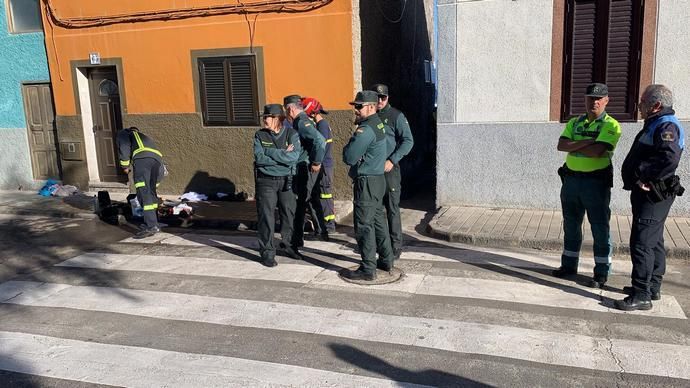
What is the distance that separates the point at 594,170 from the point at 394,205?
7.04 ft

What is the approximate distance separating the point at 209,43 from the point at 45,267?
5.50m

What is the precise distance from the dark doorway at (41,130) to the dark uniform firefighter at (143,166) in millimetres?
5461

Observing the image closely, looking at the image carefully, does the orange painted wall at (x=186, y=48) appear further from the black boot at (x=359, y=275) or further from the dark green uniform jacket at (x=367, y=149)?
the black boot at (x=359, y=275)

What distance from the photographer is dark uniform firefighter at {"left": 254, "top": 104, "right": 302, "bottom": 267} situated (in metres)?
6.46

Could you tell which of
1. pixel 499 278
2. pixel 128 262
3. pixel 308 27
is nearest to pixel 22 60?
pixel 308 27

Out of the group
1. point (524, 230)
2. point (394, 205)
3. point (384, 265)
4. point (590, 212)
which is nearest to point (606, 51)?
point (524, 230)

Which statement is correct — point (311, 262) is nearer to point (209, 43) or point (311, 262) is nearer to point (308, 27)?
point (308, 27)

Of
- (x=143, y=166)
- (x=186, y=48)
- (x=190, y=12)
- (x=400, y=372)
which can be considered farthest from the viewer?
(x=186, y=48)

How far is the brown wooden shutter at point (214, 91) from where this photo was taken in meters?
10.8

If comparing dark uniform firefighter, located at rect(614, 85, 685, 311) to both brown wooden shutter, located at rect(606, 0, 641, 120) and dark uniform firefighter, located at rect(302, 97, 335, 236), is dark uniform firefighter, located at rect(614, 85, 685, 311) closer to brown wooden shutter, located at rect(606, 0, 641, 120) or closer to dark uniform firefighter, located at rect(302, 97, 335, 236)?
brown wooden shutter, located at rect(606, 0, 641, 120)

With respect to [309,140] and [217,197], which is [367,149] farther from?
[217,197]

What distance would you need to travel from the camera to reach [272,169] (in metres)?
6.52

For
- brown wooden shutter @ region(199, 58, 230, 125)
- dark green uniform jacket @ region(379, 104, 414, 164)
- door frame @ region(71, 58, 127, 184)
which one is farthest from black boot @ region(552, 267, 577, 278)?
door frame @ region(71, 58, 127, 184)

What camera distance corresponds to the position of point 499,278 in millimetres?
5961
